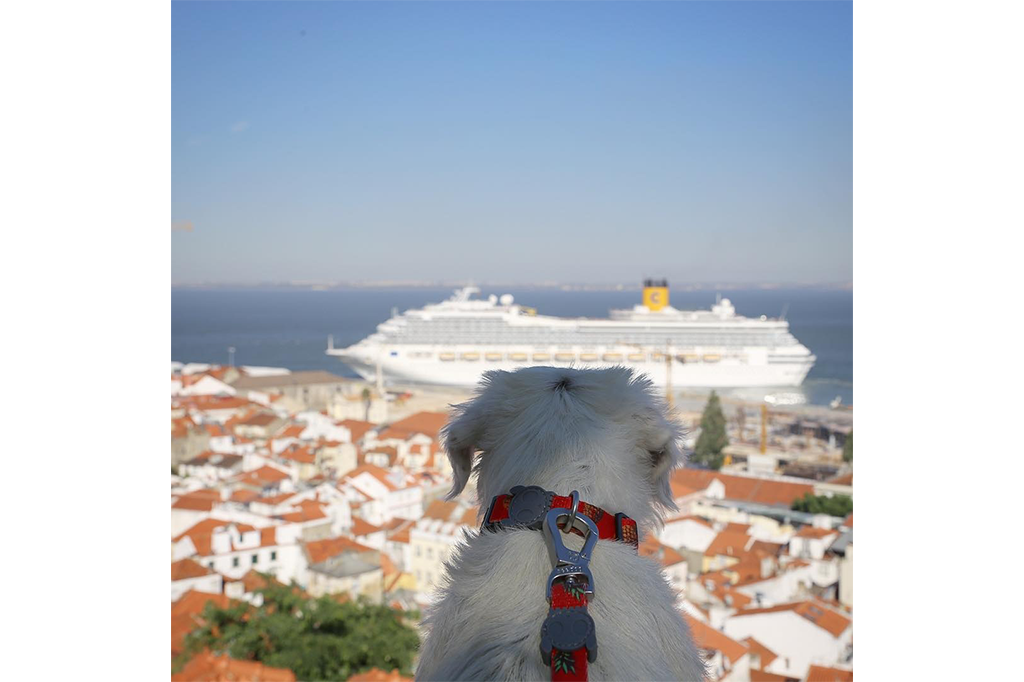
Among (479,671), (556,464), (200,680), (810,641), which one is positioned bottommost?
(810,641)

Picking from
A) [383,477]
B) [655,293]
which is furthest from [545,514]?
[655,293]

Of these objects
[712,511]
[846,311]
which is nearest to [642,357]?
[712,511]

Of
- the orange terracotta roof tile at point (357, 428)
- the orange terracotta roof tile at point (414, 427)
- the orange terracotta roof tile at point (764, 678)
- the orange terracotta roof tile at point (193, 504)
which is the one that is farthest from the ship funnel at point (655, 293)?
the orange terracotta roof tile at point (764, 678)

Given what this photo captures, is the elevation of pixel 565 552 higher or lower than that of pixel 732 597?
higher

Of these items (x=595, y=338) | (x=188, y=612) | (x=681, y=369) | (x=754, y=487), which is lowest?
(x=754, y=487)

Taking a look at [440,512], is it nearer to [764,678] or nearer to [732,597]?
[732,597]

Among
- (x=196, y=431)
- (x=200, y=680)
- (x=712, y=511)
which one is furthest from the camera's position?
(x=196, y=431)

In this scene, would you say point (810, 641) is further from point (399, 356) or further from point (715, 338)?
point (399, 356)

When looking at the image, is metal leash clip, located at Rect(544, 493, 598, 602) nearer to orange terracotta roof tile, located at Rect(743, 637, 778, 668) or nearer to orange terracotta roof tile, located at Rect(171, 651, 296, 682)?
orange terracotta roof tile, located at Rect(171, 651, 296, 682)
